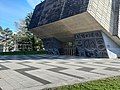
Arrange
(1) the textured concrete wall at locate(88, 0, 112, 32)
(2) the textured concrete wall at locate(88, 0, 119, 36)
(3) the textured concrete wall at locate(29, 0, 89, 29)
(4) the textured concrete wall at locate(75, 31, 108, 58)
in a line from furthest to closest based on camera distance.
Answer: (4) the textured concrete wall at locate(75, 31, 108, 58) < (3) the textured concrete wall at locate(29, 0, 89, 29) < (2) the textured concrete wall at locate(88, 0, 119, 36) < (1) the textured concrete wall at locate(88, 0, 112, 32)

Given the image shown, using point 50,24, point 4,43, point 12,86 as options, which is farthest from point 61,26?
point 4,43

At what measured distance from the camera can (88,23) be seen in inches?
915

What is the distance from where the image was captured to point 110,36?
2447 centimetres

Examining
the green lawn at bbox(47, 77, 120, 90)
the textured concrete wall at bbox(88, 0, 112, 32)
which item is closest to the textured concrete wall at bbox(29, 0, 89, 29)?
the textured concrete wall at bbox(88, 0, 112, 32)

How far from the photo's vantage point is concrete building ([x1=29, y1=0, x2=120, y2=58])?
72.2 ft

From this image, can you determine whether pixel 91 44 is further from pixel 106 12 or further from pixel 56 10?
pixel 56 10

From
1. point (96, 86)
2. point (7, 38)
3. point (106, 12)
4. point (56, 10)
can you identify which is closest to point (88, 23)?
point (106, 12)

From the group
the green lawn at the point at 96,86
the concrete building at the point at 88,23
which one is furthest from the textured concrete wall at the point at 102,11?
the green lawn at the point at 96,86

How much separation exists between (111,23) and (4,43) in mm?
42620

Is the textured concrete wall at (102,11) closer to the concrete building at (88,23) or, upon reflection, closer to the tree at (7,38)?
the concrete building at (88,23)

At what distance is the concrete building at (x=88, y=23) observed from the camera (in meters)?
22.0

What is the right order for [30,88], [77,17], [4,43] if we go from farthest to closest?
[4,43]
[77,17]
[30,88]

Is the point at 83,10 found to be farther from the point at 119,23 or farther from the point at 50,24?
the point at 50,24

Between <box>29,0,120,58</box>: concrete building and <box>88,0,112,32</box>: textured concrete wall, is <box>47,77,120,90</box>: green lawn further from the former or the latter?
Answer: <box>88,0,112,32</box>: textured concrete wall
